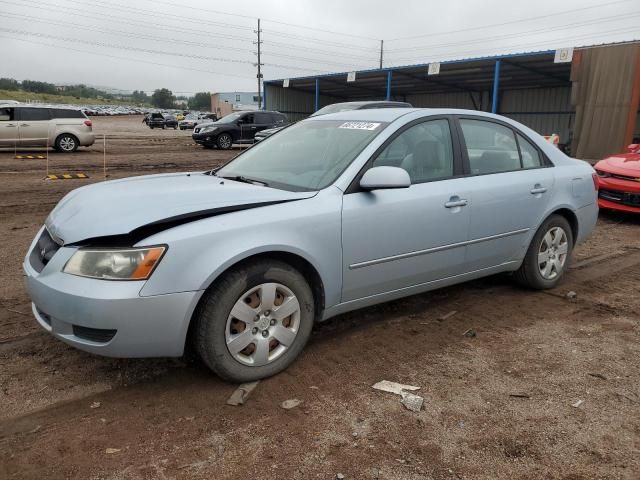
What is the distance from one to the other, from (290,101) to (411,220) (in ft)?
109

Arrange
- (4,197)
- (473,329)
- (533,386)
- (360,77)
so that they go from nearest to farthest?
(533,386), (473,329), (4,197), (360,77)

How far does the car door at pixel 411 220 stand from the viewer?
332 cm

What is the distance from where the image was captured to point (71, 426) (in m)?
2.62

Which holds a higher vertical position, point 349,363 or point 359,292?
point 359,292

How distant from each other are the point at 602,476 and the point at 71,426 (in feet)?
8.14

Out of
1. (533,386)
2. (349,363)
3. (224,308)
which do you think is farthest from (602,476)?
(224,308)

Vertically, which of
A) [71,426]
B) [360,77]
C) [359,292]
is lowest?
[71,426]

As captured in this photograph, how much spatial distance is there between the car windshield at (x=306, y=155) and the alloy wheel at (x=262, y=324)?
737 millimetres

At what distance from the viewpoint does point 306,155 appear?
376 centimetres

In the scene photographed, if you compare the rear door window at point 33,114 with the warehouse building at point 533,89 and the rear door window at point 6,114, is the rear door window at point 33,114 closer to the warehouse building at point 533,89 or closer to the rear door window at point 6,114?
A: the rear door window at point 6,114

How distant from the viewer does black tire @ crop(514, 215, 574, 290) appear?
14.9 ft

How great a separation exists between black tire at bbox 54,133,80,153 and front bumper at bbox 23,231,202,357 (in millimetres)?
16679

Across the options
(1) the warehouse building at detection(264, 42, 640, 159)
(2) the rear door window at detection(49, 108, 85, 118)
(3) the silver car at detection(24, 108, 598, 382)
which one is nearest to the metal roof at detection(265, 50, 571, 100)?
(1) the warehouse building at detection(264, 42, 640, 159)

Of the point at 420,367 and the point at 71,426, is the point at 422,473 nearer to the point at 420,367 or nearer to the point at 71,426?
the point at 420,367
